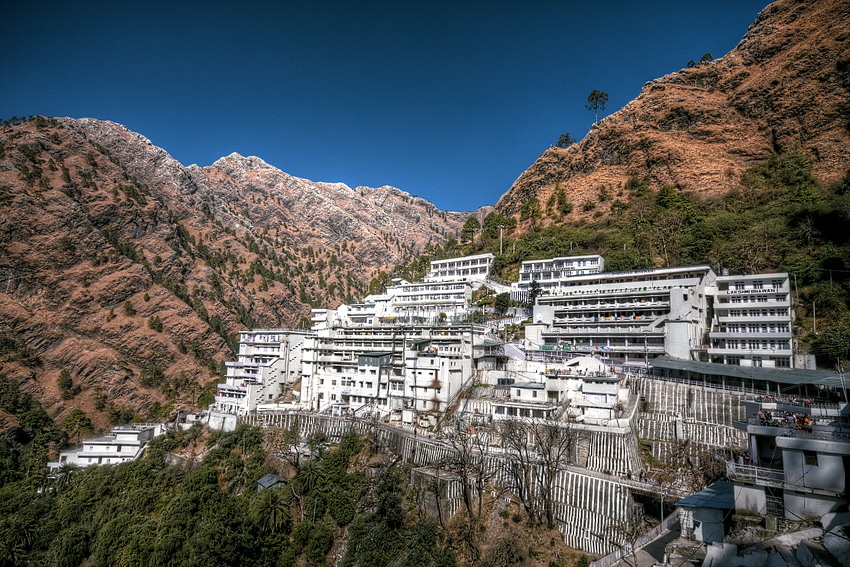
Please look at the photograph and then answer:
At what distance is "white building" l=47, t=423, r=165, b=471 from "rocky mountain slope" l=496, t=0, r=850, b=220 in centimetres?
7525

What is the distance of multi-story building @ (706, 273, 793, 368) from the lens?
4136cm

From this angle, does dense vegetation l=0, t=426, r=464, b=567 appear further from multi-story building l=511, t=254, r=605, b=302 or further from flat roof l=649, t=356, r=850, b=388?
multi-story building l=511, t=254, r=605, b=302

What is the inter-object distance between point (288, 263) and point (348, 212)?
52.3m

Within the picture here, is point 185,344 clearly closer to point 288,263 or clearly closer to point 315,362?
point 315,362

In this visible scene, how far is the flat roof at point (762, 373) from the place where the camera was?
31.9 meters

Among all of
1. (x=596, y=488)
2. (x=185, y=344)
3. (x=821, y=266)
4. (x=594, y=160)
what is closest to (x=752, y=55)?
(x=594, y=160)

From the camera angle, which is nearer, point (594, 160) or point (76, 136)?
point (594, 160)

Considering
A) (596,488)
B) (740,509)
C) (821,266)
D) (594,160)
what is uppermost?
(594,160)

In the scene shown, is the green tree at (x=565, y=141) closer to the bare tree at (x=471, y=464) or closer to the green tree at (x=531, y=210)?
the green tree at (x=531, y=210)

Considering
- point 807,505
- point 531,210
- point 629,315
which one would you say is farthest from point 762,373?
point 531,210

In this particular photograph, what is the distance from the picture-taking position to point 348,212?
186875mm

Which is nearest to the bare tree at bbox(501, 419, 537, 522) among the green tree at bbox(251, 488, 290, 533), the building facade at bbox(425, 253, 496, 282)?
the green tree at bbox(251, 488, 290, 533)

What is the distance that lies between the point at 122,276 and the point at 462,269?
61.4 meters

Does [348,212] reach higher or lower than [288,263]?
higher
